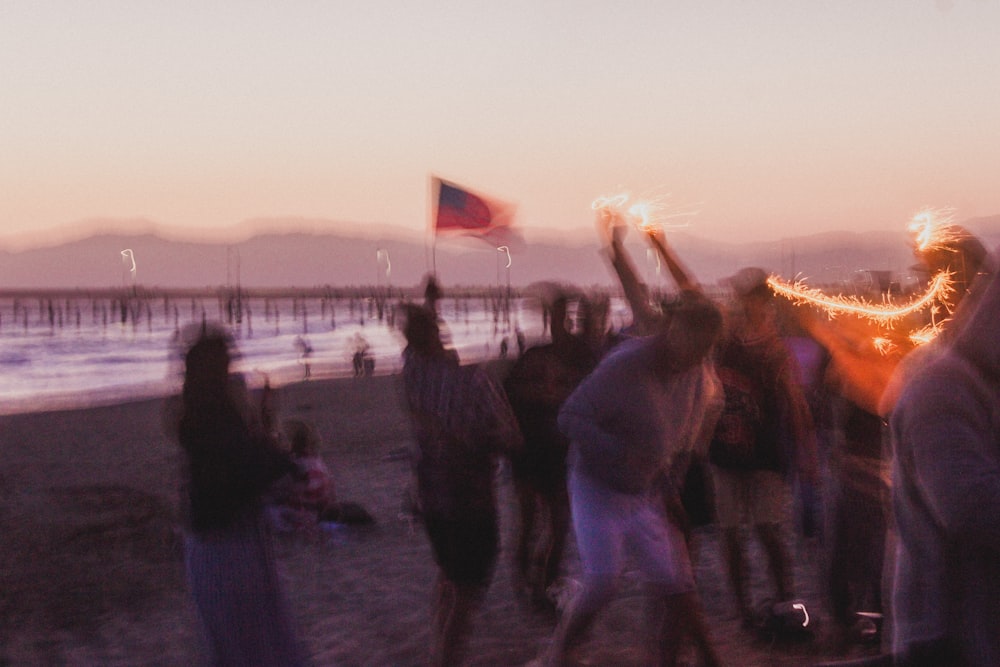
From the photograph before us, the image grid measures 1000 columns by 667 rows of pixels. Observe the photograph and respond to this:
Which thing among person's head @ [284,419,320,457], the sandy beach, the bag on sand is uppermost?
person's head @ [284,419,320,457]

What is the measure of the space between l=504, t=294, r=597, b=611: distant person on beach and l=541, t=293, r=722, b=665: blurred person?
1754 mm

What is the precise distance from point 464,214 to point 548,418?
2661 millimetres

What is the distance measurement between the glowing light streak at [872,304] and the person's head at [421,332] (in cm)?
153

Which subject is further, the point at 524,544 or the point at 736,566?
the point at 524,544

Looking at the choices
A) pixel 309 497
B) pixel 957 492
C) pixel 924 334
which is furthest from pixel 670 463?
pixel 309 497

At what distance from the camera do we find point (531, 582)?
5957 millimetres

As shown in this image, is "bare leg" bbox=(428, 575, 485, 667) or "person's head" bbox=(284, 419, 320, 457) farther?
"person's head" bbox=(284, 419, 320, 457)

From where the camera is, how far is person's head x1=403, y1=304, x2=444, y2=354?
165 inches

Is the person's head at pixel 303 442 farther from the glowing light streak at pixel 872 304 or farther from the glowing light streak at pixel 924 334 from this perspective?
the glowing light streak at pixel 924 334

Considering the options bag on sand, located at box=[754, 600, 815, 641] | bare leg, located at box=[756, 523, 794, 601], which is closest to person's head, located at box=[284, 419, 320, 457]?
bare leg, located at box=[756, 523, 794, 601]

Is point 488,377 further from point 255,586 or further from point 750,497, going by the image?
point 750,497

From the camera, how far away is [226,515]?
3383 mm

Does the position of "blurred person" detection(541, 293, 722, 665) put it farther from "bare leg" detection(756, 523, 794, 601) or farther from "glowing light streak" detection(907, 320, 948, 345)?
"bare leg" detection(756, 523, 794, 601)

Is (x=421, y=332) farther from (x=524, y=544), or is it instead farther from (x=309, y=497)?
(x=309, y=497)
